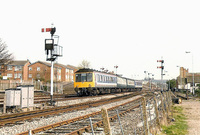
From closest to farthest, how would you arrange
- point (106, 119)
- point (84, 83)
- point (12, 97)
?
point (106, 119), point (12, 97), point (84, 83)

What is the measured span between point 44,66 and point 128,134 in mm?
71881

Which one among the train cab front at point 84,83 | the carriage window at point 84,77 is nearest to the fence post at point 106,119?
the train cab front at point 84,83

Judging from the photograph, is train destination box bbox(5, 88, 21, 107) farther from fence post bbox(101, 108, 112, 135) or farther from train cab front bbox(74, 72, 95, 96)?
train cab front bbox(74, 72, 95, 96)

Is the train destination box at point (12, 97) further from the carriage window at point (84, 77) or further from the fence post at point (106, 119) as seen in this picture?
the carriage window at point (84, 77)

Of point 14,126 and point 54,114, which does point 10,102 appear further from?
point 14,126

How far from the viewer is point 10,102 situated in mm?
14156

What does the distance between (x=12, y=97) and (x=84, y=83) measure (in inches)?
557

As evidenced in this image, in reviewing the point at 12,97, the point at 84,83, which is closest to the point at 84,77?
the point at 84,83

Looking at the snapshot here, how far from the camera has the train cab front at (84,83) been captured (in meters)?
27.8

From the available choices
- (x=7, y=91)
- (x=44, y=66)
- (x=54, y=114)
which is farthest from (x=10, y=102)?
(x=44, y=66)

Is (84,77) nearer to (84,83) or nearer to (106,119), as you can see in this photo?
(84,83)

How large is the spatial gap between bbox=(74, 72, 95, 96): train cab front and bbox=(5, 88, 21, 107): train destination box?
13490 mm

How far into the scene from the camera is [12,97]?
46.6ft

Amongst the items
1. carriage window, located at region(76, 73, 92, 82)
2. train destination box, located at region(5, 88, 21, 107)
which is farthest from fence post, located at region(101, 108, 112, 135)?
carriage window, located at region(76, 73, 92, 82)
